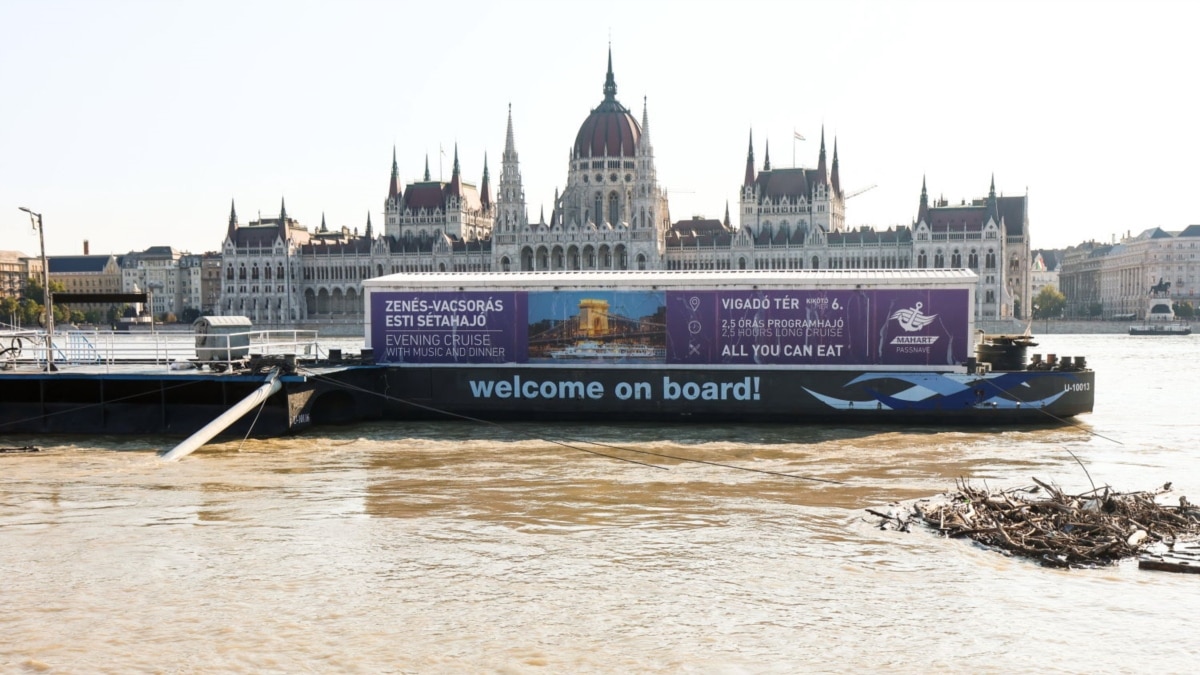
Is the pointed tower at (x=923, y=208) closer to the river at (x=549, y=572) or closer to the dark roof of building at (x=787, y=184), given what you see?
the dark roof of building at (x=787, y=184)

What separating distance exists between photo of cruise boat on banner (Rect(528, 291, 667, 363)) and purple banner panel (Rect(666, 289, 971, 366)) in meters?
0.47

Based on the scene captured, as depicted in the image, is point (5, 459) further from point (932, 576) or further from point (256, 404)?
point (932, 576)

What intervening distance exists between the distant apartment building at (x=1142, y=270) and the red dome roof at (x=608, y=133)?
→ 254 feet


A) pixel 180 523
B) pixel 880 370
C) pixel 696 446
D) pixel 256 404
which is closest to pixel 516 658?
pixel 180 523

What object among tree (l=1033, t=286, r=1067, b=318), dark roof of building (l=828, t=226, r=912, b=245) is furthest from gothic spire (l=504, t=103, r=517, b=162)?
tree (l=1033, t=286, r=1067, b=318)

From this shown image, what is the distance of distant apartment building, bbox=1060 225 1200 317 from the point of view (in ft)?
521

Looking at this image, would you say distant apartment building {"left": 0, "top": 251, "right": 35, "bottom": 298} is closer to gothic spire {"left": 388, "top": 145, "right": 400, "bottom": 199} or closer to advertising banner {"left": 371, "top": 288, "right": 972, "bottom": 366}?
gothic spire {"left": 388, "top": 145, "right": 400, "bottom": 199}

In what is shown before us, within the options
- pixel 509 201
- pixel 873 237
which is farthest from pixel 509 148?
pixel 873 237

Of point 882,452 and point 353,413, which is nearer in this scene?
point 882,452

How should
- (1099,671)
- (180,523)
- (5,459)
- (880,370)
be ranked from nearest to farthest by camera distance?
(1099,671) → (180,523) → (5,459) → (880,370)

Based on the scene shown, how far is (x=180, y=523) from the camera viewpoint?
55.2ft

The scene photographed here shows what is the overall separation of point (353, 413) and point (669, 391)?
8.20 meters

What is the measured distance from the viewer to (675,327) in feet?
94.0

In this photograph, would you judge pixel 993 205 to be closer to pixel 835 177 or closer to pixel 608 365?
pixel 835 177
